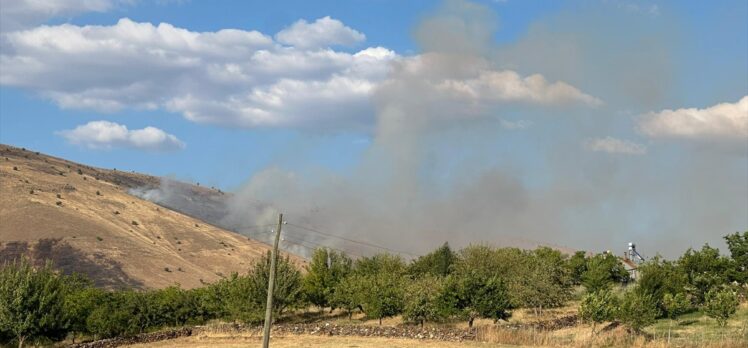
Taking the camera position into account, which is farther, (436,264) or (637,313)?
(436,264)

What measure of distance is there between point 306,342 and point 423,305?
1720 cm

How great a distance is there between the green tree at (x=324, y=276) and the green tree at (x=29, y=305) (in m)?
30.6

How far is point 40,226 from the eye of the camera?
127375 mm

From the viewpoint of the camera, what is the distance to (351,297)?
78188mm

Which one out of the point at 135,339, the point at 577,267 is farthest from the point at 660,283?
the point at 135,339

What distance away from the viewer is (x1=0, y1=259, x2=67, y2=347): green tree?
5353cm

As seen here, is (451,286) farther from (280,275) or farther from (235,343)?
(235,343)

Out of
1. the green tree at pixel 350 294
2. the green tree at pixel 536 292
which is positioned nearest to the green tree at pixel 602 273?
the green tree at pixel 536 292

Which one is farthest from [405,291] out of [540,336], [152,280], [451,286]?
[152,280]

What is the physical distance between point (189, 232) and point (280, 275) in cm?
9240

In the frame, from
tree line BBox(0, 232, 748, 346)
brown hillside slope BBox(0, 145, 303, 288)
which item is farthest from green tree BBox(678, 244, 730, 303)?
brown hillside slope BBox(0, 145, 303, 288)

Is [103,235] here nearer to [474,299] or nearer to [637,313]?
[474,299]

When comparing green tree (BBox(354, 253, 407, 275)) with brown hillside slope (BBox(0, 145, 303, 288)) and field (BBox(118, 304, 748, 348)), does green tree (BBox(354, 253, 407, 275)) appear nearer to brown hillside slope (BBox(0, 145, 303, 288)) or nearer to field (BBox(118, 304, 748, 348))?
Result: field (BBox(118, 304, 748, 348))

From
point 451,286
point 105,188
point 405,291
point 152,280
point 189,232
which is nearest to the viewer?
point 451,286
